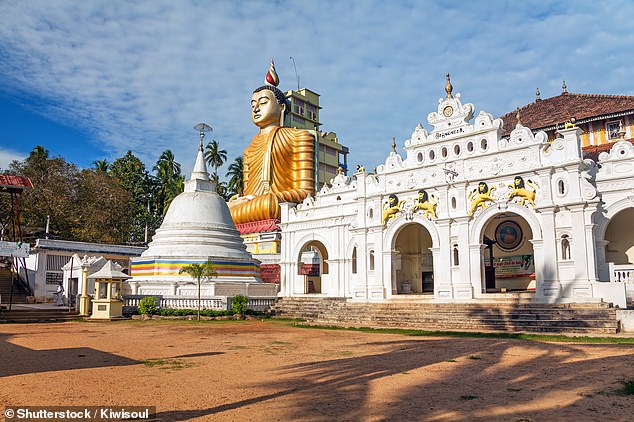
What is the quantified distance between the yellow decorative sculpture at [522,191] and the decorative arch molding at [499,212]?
1.17 ft

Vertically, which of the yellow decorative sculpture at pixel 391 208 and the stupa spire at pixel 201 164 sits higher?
the stupa spire at pixel 201 164

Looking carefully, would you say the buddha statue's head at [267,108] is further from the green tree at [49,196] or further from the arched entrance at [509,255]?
the arched entrance at [509,255]

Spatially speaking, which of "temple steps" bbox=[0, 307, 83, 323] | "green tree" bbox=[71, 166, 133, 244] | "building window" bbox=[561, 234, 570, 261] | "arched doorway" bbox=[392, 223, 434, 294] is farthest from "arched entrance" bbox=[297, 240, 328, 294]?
"building window" bbox=[561, 234, 570, 261]

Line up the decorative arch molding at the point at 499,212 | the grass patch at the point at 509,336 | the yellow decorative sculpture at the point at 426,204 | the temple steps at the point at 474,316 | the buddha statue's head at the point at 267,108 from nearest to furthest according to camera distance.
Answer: the grass patch at the point at 509,336
the temple steps at the point at 474,316
the decorative arch molding at the point at 499,212
the yellow decorative sculpture at the point at 426,204
the buddha statue's head at the point at 267,108

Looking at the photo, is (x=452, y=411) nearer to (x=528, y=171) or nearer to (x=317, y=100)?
(x=528, y=171)

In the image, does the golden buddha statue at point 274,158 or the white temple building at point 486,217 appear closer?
the white temple building at point 486,217

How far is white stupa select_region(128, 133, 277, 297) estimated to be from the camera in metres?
29.7

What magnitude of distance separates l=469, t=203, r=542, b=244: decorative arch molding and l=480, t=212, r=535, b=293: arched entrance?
3.87 m

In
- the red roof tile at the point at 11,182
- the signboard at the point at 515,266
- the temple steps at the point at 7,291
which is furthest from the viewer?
the temple steps at the point at 7,291

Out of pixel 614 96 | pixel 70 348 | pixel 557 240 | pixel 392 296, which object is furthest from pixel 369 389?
pixel 614 96

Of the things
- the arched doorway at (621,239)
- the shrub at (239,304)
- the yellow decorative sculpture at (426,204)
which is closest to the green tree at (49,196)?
the shrub at (239,304)

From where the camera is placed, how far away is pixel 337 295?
31828 millimetres

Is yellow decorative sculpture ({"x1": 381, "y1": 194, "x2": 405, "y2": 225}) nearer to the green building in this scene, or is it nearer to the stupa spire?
the stupa spire

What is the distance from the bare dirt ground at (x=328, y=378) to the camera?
23.2 feet
